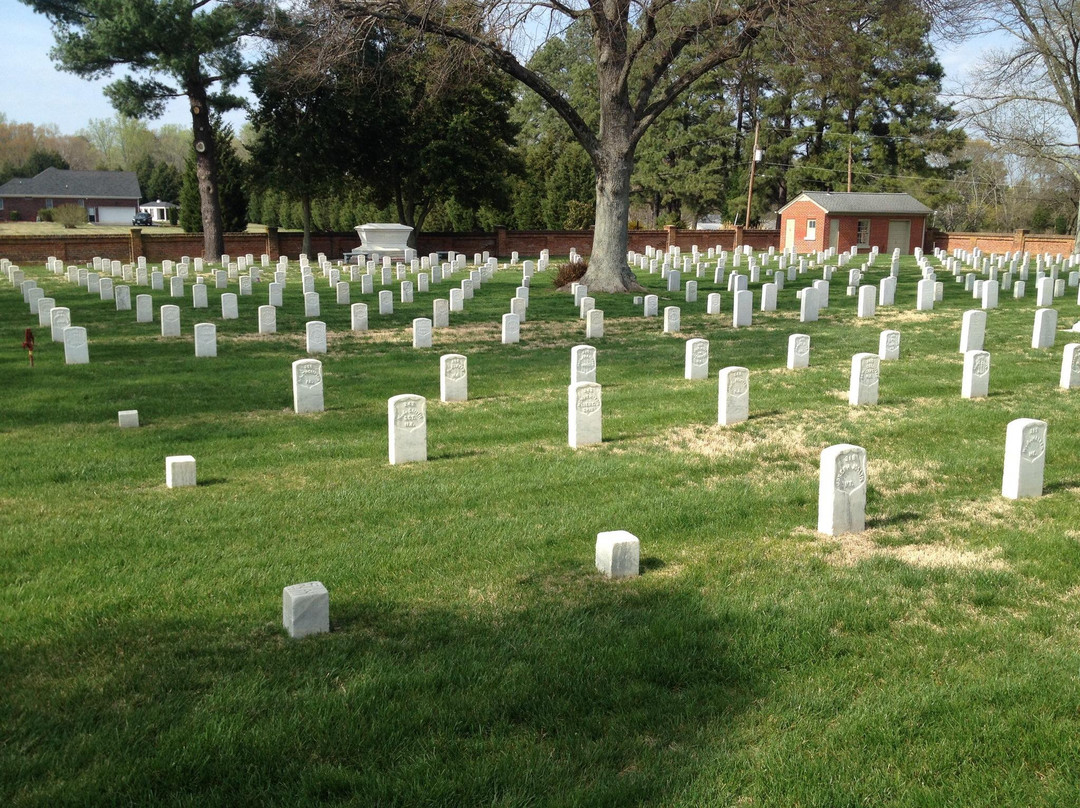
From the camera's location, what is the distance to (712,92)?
5647cm

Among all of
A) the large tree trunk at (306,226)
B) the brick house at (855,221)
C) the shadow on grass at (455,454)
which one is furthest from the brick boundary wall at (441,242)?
the shadow on grass at (455,454)

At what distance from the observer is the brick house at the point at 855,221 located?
163 ft


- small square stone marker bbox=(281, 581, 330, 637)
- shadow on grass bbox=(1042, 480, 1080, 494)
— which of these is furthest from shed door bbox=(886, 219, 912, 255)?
small square stone marker bbox=(281, 581, 330, 637)

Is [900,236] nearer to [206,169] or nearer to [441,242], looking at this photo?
[441,242]

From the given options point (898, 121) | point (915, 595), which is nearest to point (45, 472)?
point (915, 595)

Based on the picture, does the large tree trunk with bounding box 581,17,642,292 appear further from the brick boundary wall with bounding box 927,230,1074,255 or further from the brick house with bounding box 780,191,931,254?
the brick boundary wall with bounding box 927,230,1074,255

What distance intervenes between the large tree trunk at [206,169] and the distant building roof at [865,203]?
3018 centimetres

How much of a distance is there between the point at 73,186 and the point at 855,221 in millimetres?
62667

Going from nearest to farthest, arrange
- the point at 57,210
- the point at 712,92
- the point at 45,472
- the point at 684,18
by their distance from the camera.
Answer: the point at 45,472
the point at 684,18
the point at 712,92
the point at 57,210

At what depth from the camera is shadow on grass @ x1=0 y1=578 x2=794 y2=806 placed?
11.9ft

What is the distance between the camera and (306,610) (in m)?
4.89

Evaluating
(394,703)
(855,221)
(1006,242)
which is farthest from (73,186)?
(394,703)

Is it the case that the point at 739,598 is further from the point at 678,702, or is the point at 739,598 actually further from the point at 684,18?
the point at 684,18

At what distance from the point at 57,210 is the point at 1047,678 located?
71398mm
